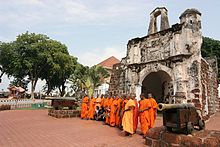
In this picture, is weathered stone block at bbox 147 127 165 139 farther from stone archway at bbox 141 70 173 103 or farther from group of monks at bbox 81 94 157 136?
stone archway at bbox 141 70 173 103

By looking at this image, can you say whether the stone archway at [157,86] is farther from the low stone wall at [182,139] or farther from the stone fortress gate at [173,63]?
the low stone wall at [182,139]

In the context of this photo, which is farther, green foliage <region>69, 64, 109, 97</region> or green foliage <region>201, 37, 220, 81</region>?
green foliage <region>201, 37, 220, 81</region>

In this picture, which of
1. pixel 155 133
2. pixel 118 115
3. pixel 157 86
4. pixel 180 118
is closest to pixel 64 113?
pixel 118 115

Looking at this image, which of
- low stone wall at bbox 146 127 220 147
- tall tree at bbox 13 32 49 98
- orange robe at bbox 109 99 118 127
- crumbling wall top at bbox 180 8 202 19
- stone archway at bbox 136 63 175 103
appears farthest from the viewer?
tall tree at bbox 13 32 49 98

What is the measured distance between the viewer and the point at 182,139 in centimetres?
412

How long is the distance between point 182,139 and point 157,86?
1139 cm

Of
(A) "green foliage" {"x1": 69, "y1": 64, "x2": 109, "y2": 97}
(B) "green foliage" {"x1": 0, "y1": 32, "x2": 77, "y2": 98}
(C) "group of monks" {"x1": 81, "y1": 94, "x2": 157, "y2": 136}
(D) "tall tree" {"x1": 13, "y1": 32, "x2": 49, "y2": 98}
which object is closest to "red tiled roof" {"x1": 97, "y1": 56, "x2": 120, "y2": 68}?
(B) "green foliage" {"x1": 0, "y1": 32, "x2": 77, "y2": 98}

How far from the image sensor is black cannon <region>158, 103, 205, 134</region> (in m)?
4.24

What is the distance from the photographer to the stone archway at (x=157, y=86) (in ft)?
45.2

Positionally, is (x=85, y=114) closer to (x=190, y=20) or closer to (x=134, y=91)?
(x=134, y=91)

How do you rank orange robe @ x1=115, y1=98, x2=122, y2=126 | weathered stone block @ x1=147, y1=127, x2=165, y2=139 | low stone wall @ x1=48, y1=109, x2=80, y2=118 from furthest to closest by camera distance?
low stone wall @ x1=48, y1=109, x2=80, y2=118, orange robe @ x1=115, y1=98, x2=122, y2=126, weathered stone block @ x1=147, y1=127, x2=165, y2=139

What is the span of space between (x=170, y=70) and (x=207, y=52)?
19590 mm

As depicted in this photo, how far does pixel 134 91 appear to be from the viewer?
12.5 m

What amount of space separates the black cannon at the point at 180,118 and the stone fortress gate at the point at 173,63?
5.60 metres
